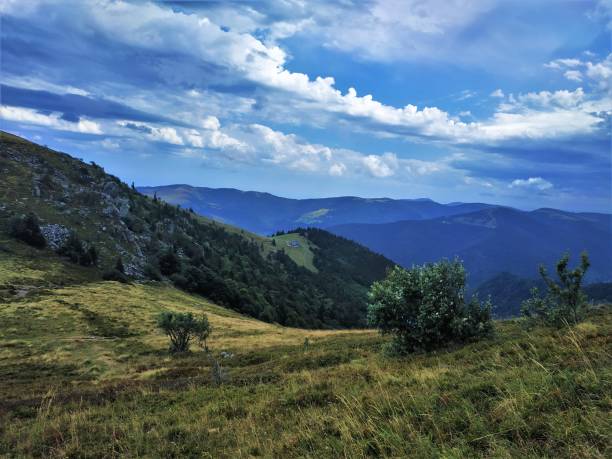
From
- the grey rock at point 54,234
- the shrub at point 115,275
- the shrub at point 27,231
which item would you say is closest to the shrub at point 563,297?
the shrub at point 115,275

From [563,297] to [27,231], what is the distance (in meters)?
117

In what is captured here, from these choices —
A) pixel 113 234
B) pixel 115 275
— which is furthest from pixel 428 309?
pixel 113 234

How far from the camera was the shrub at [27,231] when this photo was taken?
97762mm

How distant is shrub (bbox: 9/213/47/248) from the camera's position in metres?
97.8

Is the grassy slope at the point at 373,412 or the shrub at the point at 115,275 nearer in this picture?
the grassy slope at the point at 373,412

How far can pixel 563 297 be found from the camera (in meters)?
19.8

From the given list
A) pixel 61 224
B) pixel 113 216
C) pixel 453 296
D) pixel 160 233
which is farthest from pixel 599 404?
pixel 160 233

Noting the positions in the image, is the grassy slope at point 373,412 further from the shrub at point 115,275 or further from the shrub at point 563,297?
the shrub at point 115,275

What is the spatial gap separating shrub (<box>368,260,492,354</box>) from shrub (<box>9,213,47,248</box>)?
108639 mm

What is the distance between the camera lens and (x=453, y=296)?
18.5 metres

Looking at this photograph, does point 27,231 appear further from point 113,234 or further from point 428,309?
point 428,309

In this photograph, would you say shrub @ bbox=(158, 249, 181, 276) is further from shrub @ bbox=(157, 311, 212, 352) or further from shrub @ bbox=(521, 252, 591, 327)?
shrub @ bbox=(521, 252, 591, 327)

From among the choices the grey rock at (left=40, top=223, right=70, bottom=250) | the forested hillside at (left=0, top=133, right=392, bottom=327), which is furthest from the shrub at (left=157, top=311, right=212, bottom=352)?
the grey rock at (left=40, top=223, right=70, bottom=250)

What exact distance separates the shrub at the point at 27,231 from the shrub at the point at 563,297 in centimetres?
11384
